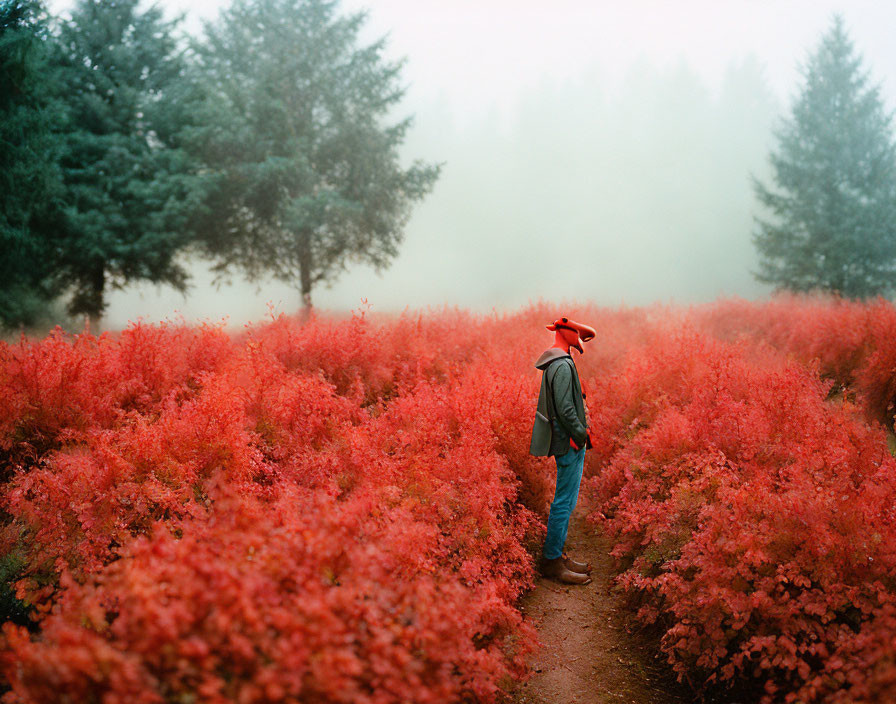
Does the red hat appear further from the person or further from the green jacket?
the green jacket

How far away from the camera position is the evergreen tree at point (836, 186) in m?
19.7

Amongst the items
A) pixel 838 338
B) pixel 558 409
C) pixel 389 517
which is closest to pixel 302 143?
pixel 558 409

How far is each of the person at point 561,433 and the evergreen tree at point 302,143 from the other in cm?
1200

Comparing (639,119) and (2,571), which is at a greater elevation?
(639,119)

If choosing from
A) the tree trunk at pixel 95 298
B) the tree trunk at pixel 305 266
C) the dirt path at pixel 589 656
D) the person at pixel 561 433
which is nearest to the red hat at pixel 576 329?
the person at pixel 561 433

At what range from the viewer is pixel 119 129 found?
50.7ft

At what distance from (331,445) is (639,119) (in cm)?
5352

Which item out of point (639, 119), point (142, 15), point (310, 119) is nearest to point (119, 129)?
point (142, 15)

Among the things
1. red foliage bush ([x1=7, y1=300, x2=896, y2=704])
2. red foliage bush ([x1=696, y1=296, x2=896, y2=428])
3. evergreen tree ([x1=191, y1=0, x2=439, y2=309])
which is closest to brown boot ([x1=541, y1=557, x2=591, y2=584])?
red foliage bush ([x1=7, y1=300, x2=896, y2=704])

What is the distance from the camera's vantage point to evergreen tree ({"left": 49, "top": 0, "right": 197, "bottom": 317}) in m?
14.8

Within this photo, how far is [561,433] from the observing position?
5.21 m

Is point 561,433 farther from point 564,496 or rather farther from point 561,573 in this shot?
point 561,573

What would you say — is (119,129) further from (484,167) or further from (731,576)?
(484,167)

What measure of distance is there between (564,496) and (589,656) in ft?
4.55
